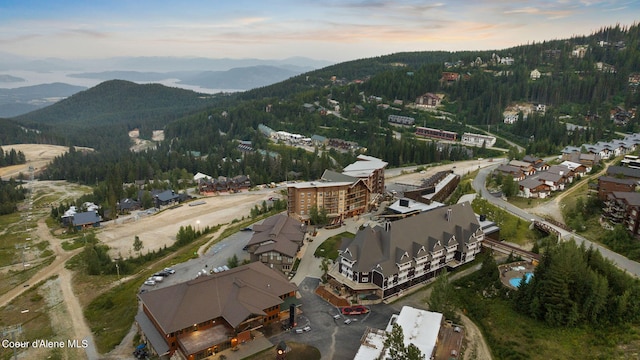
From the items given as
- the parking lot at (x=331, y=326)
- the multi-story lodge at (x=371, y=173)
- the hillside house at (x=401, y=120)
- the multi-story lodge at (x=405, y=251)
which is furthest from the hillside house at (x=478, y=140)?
the parking lot at (x=331, y=326)

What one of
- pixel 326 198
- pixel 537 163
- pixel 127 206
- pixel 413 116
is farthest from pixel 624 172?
pixel 127 206

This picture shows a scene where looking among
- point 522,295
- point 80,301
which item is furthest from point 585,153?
point 80,301

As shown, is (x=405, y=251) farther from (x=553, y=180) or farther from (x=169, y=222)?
(x=169, y=222)

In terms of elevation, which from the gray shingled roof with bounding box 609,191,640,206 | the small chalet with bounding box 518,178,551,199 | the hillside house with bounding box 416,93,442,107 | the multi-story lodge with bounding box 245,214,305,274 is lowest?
the multi-story lodge with bounding box 245,214,305,274

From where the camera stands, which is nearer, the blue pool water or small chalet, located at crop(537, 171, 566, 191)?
the blue pool water

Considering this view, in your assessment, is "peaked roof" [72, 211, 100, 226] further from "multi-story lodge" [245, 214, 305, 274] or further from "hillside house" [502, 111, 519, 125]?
Answer: "hillside house" [502, 111, 519, 125]

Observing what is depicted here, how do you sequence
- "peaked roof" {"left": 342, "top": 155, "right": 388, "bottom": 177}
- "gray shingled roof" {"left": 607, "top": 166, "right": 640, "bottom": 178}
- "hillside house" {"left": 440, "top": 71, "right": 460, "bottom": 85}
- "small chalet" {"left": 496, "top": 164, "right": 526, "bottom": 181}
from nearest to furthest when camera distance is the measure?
"gray shingled roof" {"left": 607, "top": 166, "right": 640, "bottom": 178} → "peaked roof" {"left": 342, "top": 155, "right": 388, "bottom": 177} → "small chalet" {"left": 496, "top": 164, "right": 526, "bottom": 181} → "hillside house" {"left": 440, "top": 71, "right": 460, "bottom": 85}

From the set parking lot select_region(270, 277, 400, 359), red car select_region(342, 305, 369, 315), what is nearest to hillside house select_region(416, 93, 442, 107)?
parking lot select_region(270, 277, 400, 359)

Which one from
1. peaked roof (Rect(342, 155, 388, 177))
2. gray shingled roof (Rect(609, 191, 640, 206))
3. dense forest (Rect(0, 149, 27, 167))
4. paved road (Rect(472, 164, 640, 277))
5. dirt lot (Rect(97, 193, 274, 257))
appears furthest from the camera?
dense forest (Rect(0, 149, 27, 167))
